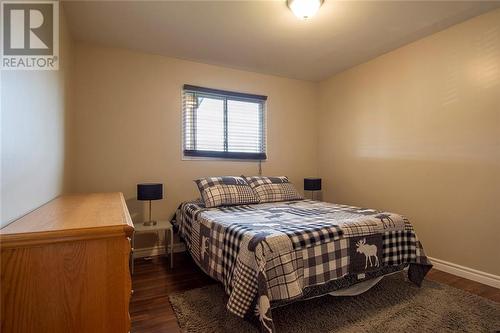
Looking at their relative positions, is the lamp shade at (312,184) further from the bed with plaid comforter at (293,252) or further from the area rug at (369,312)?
the area rug at (369,312)

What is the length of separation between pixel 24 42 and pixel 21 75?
0.74 ft

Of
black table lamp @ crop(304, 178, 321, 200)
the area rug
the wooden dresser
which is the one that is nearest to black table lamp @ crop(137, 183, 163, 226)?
the area rug

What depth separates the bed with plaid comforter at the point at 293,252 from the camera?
60.7 inches

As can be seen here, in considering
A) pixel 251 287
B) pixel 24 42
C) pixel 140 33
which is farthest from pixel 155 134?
pixel 251 287

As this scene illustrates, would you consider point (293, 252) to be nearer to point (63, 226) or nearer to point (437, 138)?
point (63, 226)

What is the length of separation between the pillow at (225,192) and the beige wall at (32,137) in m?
1.32

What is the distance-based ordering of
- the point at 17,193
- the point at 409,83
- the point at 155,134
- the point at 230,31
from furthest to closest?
1. the point at 155,134
2. the point at 409,83
3. the point at 230,31
4. the point at 17,193

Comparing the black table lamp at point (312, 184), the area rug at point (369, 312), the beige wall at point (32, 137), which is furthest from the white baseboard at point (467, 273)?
the beige wall at point (32, 137)

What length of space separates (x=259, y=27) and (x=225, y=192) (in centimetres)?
174

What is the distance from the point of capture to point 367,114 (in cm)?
347

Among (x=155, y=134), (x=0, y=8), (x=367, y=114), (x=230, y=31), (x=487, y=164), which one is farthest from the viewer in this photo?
(x=367, y=114)

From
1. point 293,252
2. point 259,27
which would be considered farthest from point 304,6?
point 293,252

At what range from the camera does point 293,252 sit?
1.65 metres

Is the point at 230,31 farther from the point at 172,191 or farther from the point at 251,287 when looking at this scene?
the point at 251,287
